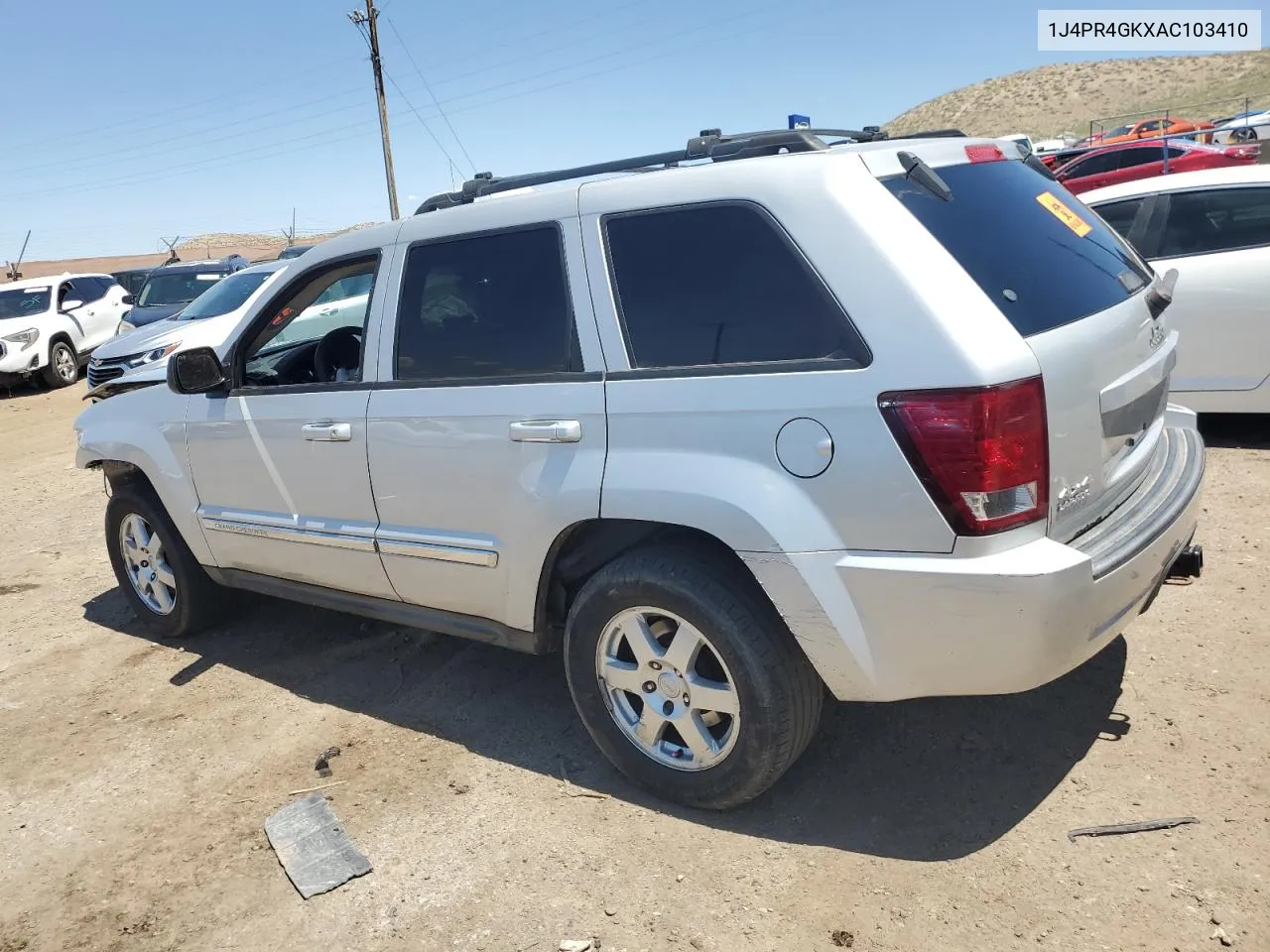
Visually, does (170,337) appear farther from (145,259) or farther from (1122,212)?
(145,259)

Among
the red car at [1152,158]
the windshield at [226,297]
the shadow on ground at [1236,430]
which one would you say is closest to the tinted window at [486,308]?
the shadow on ground at [1236,430]

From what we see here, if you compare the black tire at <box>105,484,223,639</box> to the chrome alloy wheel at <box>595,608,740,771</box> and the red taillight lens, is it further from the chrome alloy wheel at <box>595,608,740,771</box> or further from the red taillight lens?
the red taillight lens

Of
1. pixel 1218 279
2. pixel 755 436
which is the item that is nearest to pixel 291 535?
pixel 755 436

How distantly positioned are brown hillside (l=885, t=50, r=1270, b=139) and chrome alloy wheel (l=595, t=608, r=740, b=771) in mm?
77813

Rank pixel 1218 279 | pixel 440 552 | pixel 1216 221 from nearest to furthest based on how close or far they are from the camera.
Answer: pixel 440 552 < pixel 1218 279 < pixel 1216 221

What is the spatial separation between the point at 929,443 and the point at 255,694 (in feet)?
10.9

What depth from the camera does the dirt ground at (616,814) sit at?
2.60m

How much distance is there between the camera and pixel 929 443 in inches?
94.7

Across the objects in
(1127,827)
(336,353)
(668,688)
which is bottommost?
(1127,827)

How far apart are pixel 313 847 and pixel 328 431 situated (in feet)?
4.90

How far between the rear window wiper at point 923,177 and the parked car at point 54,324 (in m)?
16.2

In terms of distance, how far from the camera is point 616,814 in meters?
3.14

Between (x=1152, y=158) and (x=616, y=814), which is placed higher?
(x=1152, y=158)

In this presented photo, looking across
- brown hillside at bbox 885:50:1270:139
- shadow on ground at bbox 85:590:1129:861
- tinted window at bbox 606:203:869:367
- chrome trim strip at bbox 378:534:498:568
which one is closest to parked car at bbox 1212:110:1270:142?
shadow on ground at bbox 85:590:1129:861
